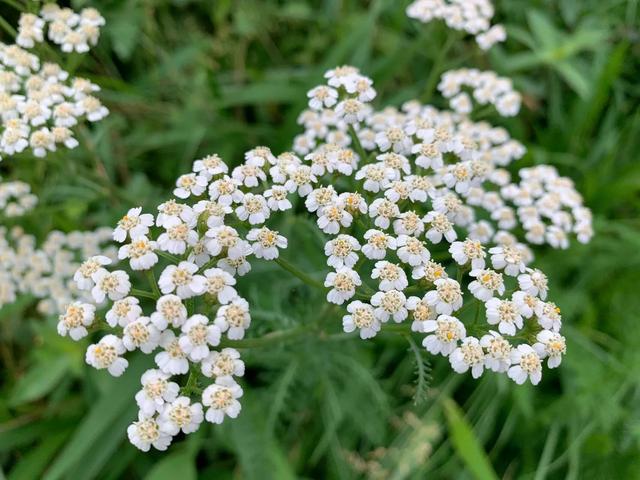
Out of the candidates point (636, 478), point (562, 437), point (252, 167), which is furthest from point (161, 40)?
point (636, 478)

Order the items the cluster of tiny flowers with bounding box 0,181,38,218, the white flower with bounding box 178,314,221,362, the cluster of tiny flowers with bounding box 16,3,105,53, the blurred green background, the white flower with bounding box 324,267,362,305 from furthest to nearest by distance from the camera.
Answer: the blurred green background, the cluster of tiny flowers with bounding box 0,181,38,218, the cluster of tiny flowers with bounding box 16,3,105,53, the white flower with bounding box 324,267,362,305, the white flower with bounding box 178,314,221,362

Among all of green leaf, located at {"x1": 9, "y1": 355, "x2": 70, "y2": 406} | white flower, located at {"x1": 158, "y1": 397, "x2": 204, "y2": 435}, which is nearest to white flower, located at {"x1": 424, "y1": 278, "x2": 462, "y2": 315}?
white flower, located at {"x1": 158, "y1": 397, "x2": 204, "y2": 435}

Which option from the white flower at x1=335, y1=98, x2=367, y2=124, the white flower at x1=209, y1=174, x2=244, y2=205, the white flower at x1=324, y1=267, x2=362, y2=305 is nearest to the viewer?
the white flower at x1=324, y1=267, x2=362, y2=305

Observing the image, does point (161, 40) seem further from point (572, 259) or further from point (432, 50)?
point (572, 259)

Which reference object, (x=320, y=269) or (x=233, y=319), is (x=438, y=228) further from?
(x=320, y=269)

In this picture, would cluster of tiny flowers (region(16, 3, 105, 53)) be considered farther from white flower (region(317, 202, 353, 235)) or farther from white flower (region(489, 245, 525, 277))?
white flower (region(489, 245, 525, 277))

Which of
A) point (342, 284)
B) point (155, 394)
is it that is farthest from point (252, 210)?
point (155, 394)
